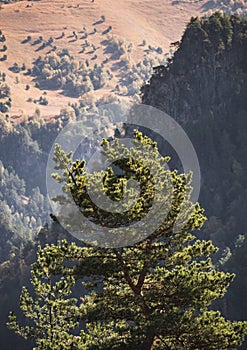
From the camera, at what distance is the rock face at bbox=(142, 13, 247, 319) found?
14612 cm

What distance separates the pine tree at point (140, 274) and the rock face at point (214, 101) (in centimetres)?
10463

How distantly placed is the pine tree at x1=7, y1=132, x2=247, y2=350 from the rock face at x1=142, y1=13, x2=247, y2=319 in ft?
343

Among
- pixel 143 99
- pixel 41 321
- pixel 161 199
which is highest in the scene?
pixel 143 99

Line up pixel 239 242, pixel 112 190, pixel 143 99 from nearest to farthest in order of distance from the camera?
pixel 112 190 → pixel 239 242 → pixel 143 99

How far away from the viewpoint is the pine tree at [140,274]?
33469 millimetres

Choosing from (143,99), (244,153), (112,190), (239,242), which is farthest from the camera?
(143,99)

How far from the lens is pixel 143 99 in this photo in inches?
6412

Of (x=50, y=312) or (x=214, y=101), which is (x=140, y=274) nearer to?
(x=50, y=312)

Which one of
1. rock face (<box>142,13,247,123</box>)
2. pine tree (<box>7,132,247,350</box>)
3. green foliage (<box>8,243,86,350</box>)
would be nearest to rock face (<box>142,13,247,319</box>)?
rock face (<box>142,13,247,123</box>)

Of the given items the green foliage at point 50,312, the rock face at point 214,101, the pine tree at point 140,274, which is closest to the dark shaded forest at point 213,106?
the rock face at point 214,101

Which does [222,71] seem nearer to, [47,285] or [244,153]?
[244,153]

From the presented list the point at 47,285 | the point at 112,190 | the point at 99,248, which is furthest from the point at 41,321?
the point at 112,190

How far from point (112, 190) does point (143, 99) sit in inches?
5106

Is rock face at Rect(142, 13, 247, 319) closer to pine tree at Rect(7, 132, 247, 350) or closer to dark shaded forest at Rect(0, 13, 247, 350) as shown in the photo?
dark shaded forest at Rect(0, 13, 247, 350)
